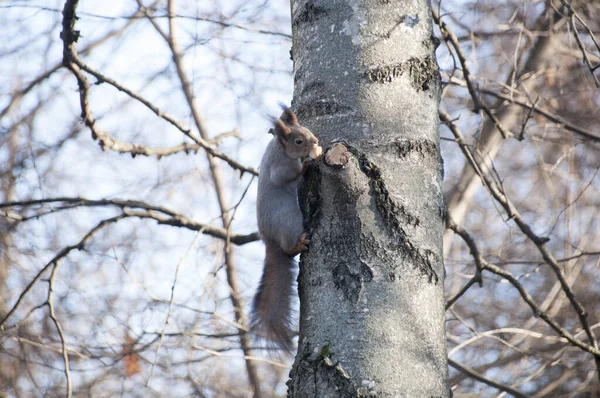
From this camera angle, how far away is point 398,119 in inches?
66.2

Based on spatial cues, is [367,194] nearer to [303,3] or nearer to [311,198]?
[311,198]

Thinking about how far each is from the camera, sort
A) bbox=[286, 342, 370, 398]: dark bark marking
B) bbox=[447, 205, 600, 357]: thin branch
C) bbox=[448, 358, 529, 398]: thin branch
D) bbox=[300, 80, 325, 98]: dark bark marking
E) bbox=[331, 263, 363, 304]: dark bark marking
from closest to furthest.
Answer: bbox=[286, 342, 370, 398]: dark bark marking < bbox=[331, 263, 363, 304]: dark bark marking < bbox=[300, 80, 325, 98]: dark bark marking < bbox=[447, 205, 600, 357]: thin branch < bbox=[448, 358, 529, 398]: thin branch

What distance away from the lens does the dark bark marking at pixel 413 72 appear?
1.72 m

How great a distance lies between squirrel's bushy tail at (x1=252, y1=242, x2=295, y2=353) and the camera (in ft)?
7.47

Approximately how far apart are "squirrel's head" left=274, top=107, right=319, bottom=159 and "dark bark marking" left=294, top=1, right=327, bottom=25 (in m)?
0.27

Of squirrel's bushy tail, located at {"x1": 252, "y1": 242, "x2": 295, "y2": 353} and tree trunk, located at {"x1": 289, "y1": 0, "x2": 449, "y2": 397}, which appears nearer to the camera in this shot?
tree trunk, located at {"x1": 289, "y1": 0, "x2": 449, "y2": 397}

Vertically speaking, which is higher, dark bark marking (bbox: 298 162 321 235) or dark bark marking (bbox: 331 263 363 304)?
dark bark marking (bbox: 298 162 321 235)

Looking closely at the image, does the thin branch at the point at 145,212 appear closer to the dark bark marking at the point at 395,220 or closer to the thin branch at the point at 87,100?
the thin branch at the point at 87,100

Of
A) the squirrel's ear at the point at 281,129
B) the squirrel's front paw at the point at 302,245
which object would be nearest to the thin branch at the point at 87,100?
the squirrel's ear at the point at 281,129

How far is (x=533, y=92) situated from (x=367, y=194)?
367cm

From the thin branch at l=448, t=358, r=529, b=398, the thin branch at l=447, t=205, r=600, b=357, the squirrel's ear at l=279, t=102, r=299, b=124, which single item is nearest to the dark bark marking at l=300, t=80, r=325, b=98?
the squirrel's ear at l=279, t=102, r=299, b=124

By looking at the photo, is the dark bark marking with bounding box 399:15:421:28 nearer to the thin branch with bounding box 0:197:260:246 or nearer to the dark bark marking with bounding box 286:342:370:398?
the dark bark marking with bounding box 286:342:370:398

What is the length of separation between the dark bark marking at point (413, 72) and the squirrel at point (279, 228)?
404 millimetres

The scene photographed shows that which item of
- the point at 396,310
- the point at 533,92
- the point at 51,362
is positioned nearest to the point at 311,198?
the point at 396,310
